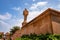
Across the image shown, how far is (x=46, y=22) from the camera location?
4.66m

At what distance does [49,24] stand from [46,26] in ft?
0.60

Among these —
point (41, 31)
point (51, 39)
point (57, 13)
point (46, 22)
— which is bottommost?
point (51, 39)

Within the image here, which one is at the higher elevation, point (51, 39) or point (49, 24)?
point (49, 24)

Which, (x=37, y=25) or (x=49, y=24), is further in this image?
(x=37, y=25)

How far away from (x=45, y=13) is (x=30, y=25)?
1.40m

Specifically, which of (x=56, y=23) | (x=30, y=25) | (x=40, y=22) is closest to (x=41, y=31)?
(x=40, y=22)

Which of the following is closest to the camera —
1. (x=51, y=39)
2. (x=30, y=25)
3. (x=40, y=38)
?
(x=51, y=39)

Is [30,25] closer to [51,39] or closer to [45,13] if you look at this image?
[45,13]

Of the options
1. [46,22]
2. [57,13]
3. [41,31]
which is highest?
[57,13]

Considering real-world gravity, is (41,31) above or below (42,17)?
below

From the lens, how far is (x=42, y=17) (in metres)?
4.91

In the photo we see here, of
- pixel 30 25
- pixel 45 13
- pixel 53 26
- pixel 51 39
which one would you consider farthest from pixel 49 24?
pixel 30 25

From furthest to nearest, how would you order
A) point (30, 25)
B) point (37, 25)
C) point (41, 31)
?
point (30, 25)
point (37, 25)
point (41, 31)

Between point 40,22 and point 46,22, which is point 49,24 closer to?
point 46,22
